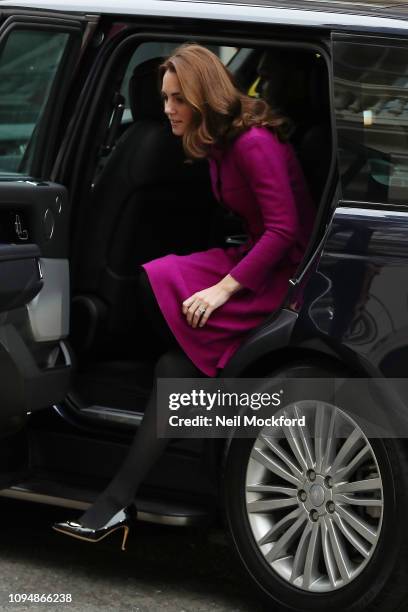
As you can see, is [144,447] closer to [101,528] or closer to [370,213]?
[101,528]

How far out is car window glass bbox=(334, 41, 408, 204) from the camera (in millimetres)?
4059

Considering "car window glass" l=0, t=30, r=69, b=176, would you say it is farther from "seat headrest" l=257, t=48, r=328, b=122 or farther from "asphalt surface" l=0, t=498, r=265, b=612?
"asphalt surface" l=0, t=498, r=265, b=612

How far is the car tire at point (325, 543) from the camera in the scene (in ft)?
13.3

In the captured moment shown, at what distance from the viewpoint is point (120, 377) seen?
4980 mm

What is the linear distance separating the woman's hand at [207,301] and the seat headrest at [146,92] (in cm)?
79

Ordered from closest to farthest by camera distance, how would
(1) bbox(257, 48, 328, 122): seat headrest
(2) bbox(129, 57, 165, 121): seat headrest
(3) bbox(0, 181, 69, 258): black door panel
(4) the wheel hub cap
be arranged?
(4) the wheel hub cap, (3) bbox(0, 181, 69, 258): black door panel, (1) bbox(257, 48, 328, 122): seat headrest, (2) bbox(129, 57, 165, 121): seat headrest

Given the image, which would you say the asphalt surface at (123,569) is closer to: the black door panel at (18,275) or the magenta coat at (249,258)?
the magenta coat at (249,258)

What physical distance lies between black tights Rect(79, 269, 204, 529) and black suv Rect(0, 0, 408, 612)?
0.10m

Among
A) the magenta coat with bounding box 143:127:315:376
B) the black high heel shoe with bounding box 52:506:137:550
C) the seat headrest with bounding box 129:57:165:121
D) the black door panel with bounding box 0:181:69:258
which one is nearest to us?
the magenta coat with bounding box 143:127:315:376

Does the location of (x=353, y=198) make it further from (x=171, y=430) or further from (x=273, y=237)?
(x=171, y=430)

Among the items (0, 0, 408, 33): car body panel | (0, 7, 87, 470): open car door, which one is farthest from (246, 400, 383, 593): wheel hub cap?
(0, 0, 408, 33): car body panel

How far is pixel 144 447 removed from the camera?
4.52m

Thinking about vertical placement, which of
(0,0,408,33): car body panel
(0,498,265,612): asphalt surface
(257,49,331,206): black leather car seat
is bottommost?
(0,498,265,612): asphalt surface

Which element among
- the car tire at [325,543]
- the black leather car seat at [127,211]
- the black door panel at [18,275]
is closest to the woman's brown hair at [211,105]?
the black leather car seat at [127,211]
